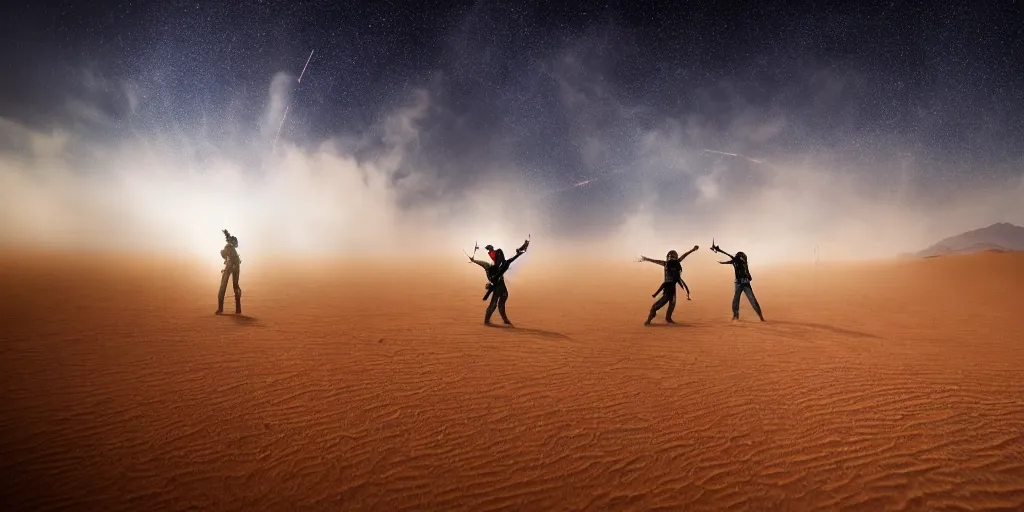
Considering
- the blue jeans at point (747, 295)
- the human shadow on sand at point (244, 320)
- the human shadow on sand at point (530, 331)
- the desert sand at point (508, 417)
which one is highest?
the blue jeans at point (747, 295)

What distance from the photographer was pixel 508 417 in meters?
5.86

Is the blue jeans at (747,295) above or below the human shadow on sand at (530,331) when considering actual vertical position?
above

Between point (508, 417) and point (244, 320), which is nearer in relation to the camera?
point (508, 417)

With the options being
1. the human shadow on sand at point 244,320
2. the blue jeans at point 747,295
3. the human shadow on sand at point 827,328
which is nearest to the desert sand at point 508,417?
the human shadow on sand at point 827,328

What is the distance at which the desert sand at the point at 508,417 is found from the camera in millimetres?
4172

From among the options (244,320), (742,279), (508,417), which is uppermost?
(742,279)

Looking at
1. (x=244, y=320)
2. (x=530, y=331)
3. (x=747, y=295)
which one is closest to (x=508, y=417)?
(x=530, y=331)

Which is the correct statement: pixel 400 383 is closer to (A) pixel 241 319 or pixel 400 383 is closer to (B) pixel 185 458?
(B) pixel 185 458

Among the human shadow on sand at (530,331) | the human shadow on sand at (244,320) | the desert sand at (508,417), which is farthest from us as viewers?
the human shadow on sand at (244,320)

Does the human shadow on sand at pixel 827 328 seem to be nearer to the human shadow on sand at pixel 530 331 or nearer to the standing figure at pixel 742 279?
the standing figure at pixel 742 279

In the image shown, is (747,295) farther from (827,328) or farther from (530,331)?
(530,331)

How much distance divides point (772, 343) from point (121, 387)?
13.6 m

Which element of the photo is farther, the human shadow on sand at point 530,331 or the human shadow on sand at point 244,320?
the human shadow on sand at point 244,320

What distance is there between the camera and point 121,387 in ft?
22.6
